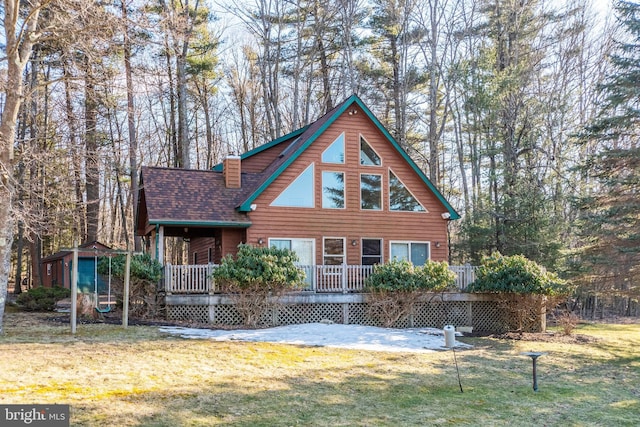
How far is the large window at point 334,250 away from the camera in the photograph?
16953 millimetres

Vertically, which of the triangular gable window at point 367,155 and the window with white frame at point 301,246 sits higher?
the triangular gable window at point 367,155

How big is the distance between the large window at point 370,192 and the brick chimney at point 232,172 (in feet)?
13.2

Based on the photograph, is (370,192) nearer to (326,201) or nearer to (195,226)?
(326,201)

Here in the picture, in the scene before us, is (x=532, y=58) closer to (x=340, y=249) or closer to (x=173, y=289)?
(x=340, y=249)

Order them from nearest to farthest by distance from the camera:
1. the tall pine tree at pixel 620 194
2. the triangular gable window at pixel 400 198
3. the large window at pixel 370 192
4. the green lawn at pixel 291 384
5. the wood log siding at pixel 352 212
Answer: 1. the green lawn at pixel 291 384
2. the tall pine tree at pixel 620 194
3. the wood log siding at pixel 352 212
4. the large window at pixel 370 192
5. the triangular gable window at pixel 400 198

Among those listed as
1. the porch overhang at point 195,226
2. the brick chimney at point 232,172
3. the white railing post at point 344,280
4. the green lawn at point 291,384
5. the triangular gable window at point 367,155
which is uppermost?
the triangular gable window at point 367,155

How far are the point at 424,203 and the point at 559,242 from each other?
5.82 metres

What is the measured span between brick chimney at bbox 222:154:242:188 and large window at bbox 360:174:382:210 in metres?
4.03

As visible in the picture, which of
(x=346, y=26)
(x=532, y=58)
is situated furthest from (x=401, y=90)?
(x=532, y=58)

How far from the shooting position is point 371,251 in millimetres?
17453

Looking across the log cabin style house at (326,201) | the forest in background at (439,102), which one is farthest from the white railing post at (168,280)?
the forest in background at (439,102)

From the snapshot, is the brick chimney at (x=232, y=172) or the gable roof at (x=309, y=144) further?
the brick chimney at (x=232, y=172)

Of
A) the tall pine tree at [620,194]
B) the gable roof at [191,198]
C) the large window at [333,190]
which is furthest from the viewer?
the large window at [333,190]
